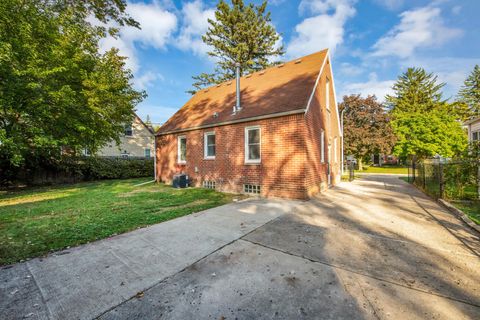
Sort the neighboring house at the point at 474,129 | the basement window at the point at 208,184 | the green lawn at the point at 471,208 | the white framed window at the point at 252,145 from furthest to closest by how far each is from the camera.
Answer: the neighboring house at the point at 474,129 < the basement window at the point at 208,184 < the white framed window at the point at 252,145 < the green lawn at the point at 471,208

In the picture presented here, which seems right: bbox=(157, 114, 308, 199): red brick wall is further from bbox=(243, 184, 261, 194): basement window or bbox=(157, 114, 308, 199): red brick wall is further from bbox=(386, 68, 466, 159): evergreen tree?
bbox=(386, 68, 466, 159): evergreen tree

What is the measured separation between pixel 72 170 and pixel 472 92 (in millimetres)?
55312

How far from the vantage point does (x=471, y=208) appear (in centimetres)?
629

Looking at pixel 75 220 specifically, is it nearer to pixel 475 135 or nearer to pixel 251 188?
pixel 251 188

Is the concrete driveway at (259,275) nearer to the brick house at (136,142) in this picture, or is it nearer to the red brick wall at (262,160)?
the red brick wall at (262,160)

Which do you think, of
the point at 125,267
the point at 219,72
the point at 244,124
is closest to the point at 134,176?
the point at 244,124

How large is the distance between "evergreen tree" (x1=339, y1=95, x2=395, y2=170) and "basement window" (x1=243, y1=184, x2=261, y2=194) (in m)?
20.9

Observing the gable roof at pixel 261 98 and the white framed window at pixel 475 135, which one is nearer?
the gable roof at pixel 261 98

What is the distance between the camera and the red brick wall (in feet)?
26.1

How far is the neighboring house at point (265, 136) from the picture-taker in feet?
26.8

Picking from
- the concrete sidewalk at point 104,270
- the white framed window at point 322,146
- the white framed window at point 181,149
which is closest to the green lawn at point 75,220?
the concrete sidewalk at point 104,270

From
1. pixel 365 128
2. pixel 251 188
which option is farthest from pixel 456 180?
pixel 365 128

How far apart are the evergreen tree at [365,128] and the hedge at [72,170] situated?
23949 millimetres

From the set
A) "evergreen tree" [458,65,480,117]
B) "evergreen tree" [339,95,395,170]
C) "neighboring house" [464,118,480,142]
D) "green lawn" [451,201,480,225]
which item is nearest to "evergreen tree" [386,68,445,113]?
"evergreen tree" [458,65,480,117]
